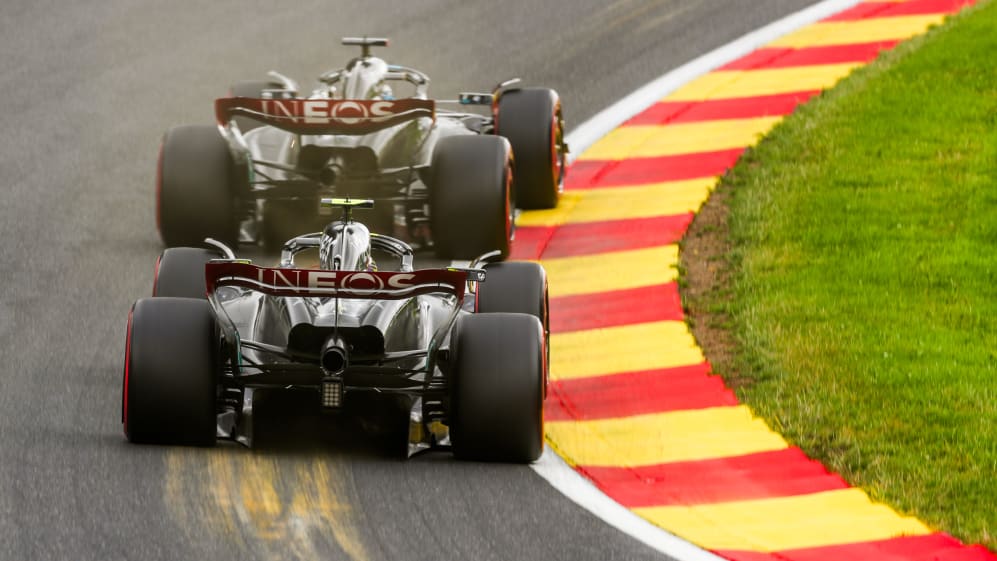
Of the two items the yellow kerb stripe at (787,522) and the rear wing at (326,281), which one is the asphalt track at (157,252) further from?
the rear wing at (326,281)

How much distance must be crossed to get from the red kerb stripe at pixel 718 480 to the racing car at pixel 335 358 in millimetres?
479

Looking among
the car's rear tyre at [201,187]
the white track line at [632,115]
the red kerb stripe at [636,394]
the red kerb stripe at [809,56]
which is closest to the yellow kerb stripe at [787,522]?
the white track line at [632,115]

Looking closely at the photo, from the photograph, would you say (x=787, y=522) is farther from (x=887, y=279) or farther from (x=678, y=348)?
(x=887, y=279)

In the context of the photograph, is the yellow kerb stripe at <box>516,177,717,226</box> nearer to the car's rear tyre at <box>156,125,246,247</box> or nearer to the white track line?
the white track line

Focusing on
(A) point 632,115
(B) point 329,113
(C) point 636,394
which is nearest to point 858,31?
(A) point 632,115

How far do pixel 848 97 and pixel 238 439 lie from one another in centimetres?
788

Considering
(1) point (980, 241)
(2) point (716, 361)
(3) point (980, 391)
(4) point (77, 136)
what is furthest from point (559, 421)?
(4) point (77, 136)

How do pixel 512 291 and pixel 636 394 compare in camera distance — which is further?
pixel 636 394

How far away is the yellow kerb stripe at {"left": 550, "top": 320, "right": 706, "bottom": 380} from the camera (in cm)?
1102

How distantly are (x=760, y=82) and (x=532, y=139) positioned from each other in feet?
Answer: 11.3

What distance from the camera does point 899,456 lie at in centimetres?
943

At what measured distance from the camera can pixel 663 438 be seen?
32.7ft

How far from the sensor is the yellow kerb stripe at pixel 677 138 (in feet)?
49.5

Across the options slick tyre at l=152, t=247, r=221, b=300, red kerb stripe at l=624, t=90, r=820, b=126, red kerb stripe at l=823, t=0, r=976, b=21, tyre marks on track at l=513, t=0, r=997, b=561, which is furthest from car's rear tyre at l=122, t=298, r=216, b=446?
red kerb stripe at l=823, t=0, r=976, b=21
